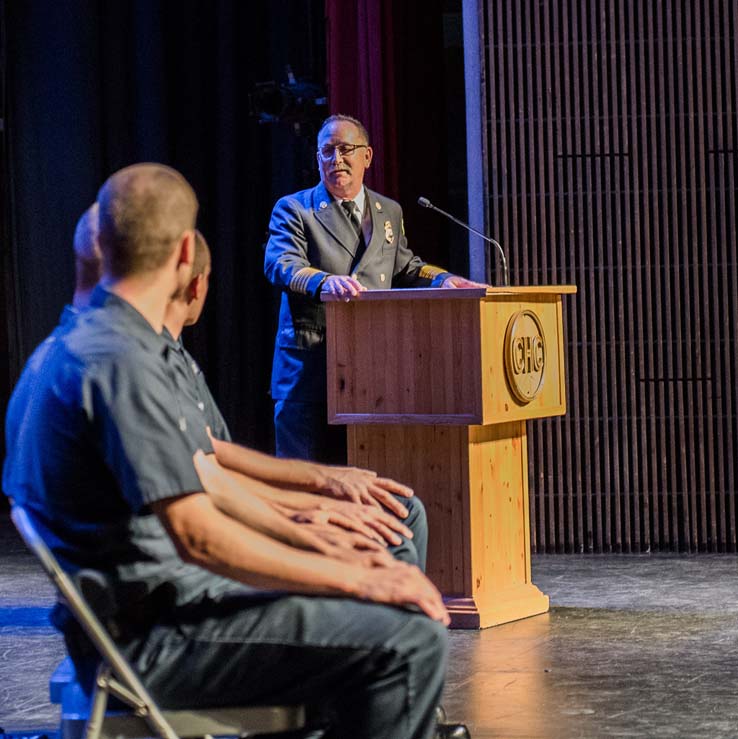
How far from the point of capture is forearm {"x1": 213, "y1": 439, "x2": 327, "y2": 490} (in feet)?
→ 8.89

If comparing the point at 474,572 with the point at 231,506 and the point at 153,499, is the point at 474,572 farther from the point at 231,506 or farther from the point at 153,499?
the point at 153,499

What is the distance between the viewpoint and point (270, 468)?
8.98 ft

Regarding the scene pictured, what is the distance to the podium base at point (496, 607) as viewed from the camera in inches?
171

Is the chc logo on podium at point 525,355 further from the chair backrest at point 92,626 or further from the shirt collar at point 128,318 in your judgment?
the chair backrest at point 92,626

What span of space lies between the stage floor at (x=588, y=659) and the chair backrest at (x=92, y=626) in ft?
4.63

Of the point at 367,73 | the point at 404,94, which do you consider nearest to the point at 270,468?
the point at 367,73

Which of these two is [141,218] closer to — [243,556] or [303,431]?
[243,556]

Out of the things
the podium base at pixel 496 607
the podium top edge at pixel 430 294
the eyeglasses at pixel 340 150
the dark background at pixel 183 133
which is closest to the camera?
the podium top edge at pixel 430 294

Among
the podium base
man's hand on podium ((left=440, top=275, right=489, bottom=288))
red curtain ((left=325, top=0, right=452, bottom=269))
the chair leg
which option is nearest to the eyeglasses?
man's hand on podium ((left=440, top=275, right=489, bottom=288))

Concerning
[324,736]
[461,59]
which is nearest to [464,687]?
[324,736]

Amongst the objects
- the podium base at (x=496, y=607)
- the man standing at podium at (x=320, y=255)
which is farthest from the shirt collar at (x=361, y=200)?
the podium base at (x=496, y=607)

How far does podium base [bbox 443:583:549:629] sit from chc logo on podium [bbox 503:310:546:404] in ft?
2.02

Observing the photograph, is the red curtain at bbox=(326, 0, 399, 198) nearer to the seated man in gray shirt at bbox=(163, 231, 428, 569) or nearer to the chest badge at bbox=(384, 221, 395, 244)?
Answer: the chest badge at bbox=(384, 221, 395, 244)

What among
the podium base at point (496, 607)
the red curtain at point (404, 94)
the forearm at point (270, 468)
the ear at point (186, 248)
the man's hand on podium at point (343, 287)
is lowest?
the podium base at point (496, 607)
